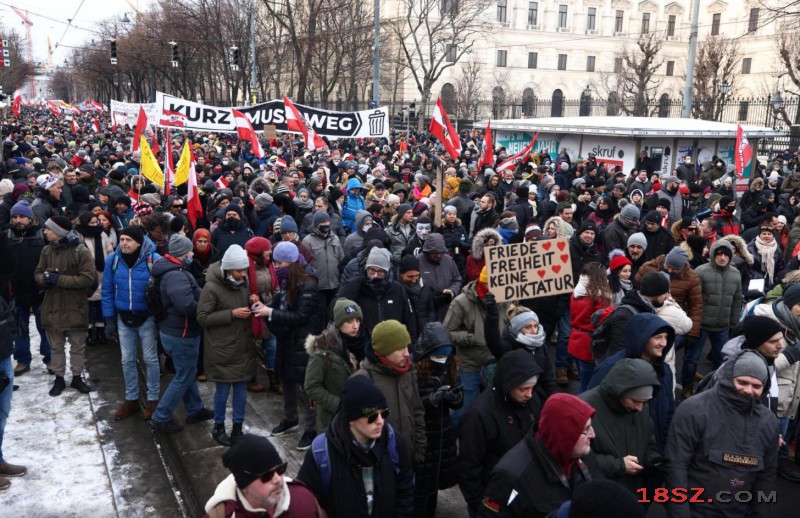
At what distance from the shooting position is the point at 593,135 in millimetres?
21625

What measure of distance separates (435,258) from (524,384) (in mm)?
3227

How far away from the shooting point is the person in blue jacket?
4.42 meters

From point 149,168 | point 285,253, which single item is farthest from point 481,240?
point 149,168

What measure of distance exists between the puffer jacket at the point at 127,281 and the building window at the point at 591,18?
2888 inches

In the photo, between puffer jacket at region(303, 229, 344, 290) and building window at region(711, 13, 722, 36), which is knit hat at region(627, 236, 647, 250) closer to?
puffer jacket at region(303, 229, 344, 290)

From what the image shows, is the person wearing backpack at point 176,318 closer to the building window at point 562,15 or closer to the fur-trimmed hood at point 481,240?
the fur-trimmed hood at point 481,240

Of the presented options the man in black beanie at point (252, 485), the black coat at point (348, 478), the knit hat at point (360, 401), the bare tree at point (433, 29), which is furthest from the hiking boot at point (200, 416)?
the bare tree at point (433, 29)

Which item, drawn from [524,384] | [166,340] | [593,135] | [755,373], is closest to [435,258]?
[166,340]

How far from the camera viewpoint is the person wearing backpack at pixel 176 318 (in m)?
6.04

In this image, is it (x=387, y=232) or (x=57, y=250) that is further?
(x=387, y=232)

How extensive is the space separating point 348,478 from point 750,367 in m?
2.21

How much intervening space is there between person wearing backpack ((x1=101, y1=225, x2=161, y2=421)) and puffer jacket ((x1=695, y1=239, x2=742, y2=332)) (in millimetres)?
5372

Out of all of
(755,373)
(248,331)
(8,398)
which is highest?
(755,373)

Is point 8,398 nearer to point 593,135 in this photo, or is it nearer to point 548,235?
point 548,235
